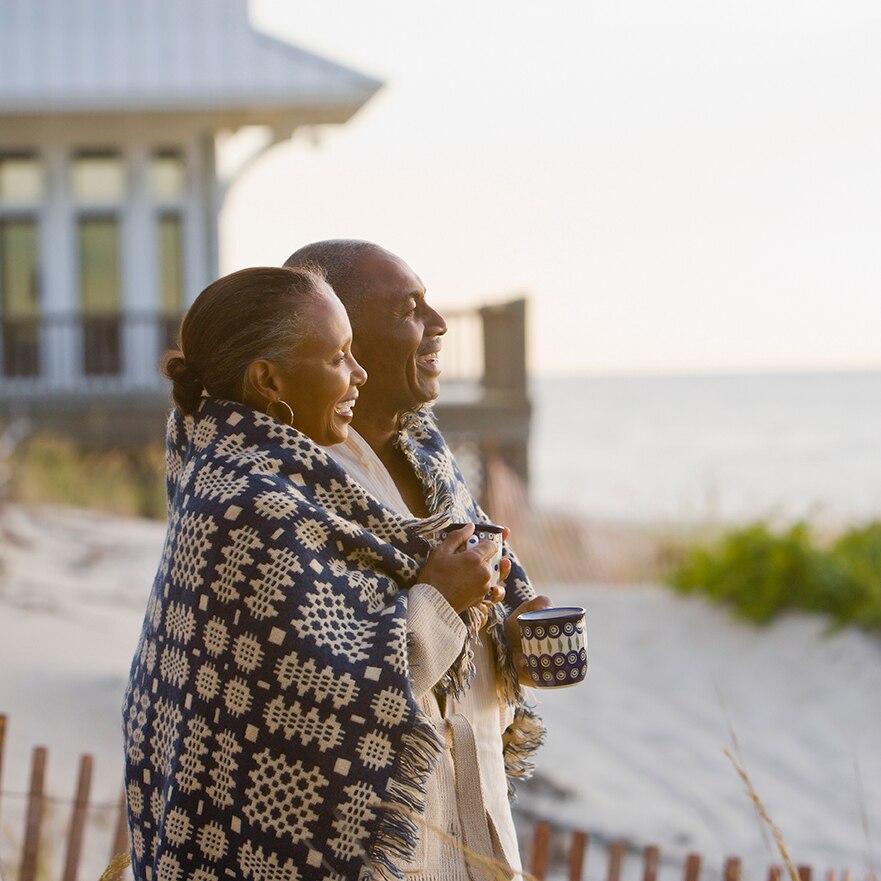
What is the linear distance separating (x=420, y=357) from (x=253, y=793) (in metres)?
0.86

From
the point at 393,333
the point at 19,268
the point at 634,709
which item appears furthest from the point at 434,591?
the point at 19,268

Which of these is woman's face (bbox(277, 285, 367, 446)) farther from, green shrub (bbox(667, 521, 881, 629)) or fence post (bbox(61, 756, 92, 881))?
green shrub (bbox(667, 521, 881, 629))

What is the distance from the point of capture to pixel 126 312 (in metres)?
15.6

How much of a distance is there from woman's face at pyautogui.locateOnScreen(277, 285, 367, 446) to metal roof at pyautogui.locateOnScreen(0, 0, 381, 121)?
12.8 metres

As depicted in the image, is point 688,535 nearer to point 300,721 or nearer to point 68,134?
point 68,134

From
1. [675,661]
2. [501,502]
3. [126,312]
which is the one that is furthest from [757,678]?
[126,312]

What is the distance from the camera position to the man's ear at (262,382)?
2.25m

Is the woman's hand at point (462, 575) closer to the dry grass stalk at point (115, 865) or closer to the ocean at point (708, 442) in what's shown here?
the dry grass stalk at point (115, 865)

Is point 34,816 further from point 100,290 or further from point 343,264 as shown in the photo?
point 100,290

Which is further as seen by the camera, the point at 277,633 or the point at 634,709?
the point at 634,709

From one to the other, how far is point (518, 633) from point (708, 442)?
68.6 m

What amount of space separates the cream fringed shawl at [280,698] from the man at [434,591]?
136 mm

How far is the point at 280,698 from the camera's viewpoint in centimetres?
208

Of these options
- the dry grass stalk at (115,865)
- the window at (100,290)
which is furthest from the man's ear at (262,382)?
the window at (100,290)
